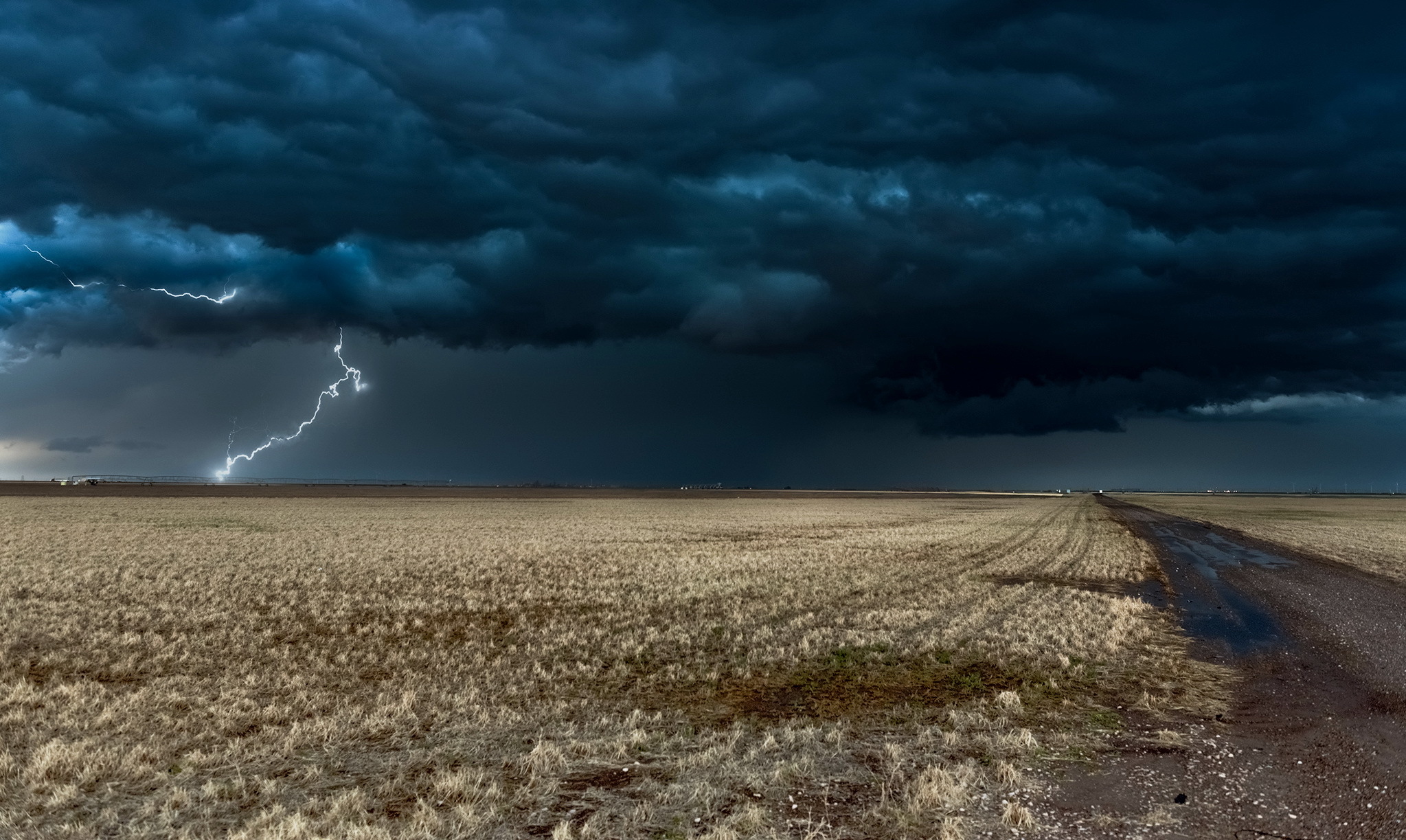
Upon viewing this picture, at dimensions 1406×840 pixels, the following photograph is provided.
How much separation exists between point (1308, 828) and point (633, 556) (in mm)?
28710

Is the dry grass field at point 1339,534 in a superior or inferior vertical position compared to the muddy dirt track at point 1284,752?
inferior

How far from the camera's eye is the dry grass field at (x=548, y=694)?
7945mm

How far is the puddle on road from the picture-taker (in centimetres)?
1830

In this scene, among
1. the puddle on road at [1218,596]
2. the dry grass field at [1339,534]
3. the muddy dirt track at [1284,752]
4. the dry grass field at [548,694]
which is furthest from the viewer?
the dry grass field at [1339,534]

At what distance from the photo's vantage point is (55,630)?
16844 millimetres

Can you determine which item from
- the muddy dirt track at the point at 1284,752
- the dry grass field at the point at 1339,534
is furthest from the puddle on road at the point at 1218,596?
the dry grass field at the point at 1339,534

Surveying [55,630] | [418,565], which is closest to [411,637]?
[55,630]

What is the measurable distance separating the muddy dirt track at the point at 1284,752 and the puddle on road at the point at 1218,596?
0.35 ft

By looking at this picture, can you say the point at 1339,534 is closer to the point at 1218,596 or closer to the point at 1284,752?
the point at 1218,596

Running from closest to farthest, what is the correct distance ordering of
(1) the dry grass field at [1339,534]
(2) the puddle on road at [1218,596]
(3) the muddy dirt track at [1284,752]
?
(3) the muddy dirt track at [1284,752] < (2) the puddle on road at [1218,596] < (1) the dry grass field at [1339,534]

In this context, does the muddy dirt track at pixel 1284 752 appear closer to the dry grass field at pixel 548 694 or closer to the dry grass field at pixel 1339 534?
the dry grass field at pixel 548 694

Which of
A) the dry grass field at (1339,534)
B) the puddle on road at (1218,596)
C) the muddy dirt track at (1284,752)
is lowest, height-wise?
the dry grass field at (1339,534)

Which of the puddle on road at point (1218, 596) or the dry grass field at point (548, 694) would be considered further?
the puddle on road at point (1218, 596)

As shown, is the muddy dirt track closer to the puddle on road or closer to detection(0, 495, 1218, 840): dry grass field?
the puddle on road
